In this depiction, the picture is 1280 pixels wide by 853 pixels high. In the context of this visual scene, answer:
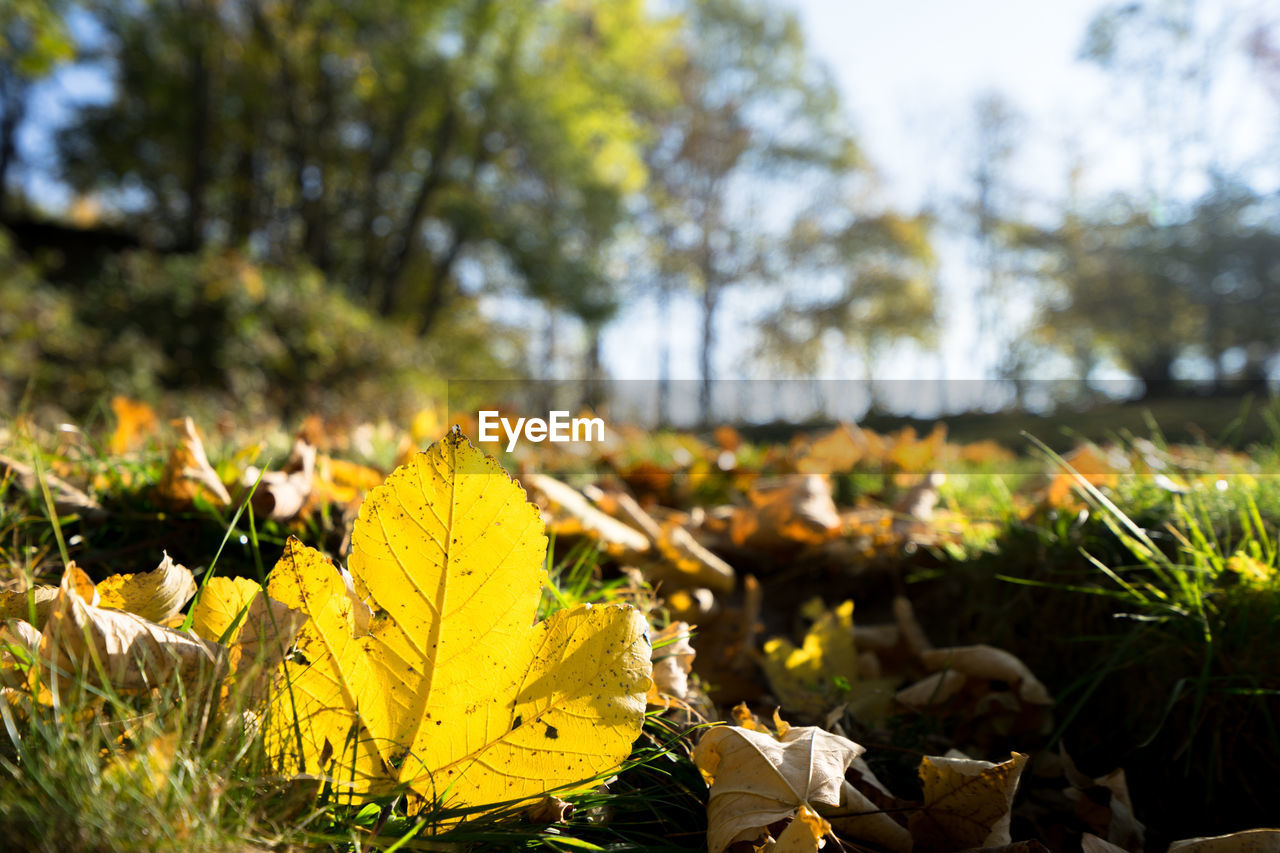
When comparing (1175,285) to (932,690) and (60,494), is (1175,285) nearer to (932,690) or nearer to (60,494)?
(932,690)

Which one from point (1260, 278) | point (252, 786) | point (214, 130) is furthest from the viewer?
point (1260, 278)

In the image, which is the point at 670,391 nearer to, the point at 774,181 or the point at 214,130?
the point at 774,181

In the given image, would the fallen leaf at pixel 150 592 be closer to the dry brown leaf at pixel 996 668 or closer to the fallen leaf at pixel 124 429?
the fallen leaf at pixel 124 429

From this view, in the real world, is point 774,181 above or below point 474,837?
above

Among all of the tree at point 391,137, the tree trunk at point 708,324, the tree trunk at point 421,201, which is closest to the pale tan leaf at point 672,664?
the tree at point 391,137

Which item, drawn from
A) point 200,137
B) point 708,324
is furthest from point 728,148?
point 200,137

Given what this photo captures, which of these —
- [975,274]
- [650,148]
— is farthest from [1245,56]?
[650,148]
